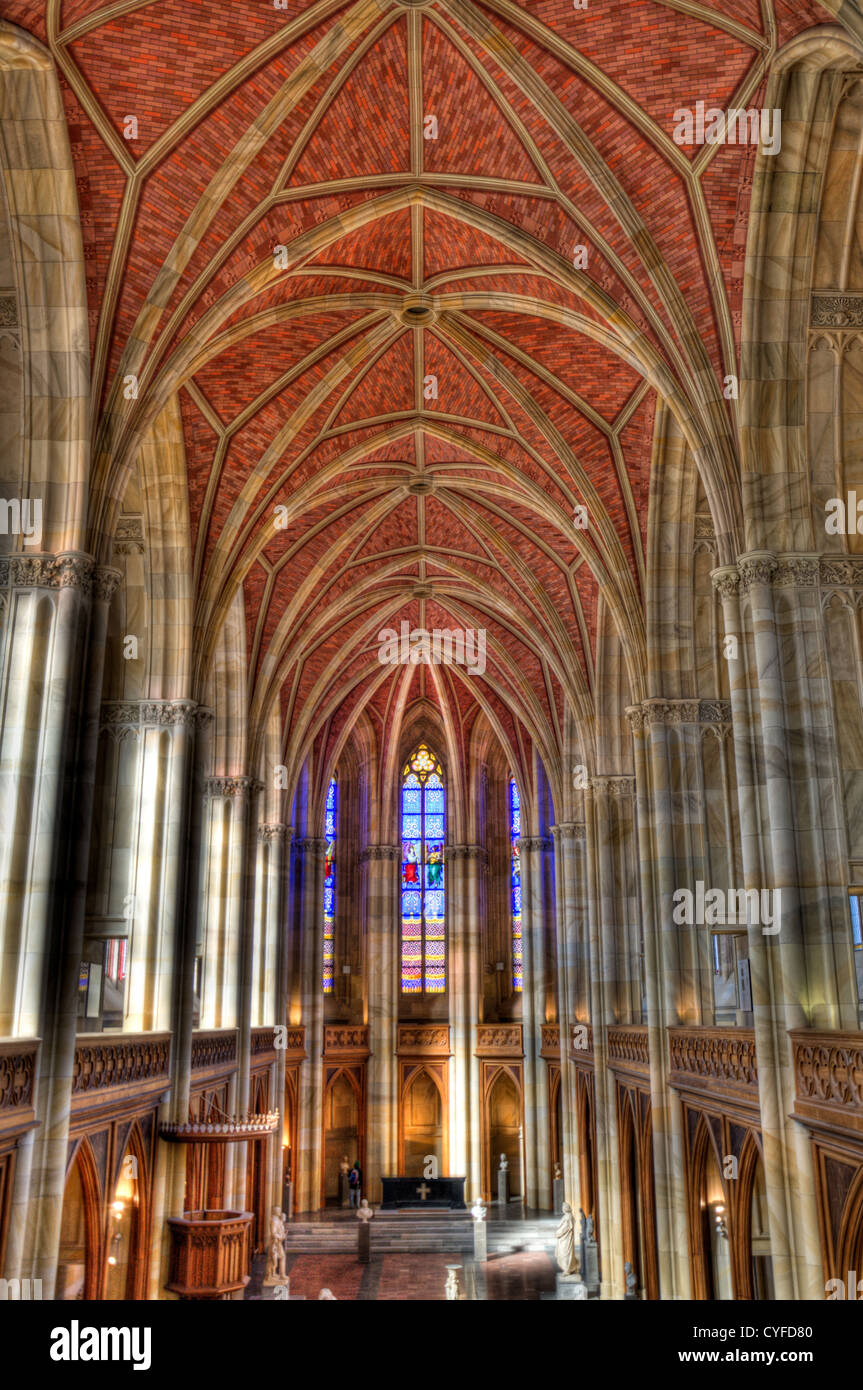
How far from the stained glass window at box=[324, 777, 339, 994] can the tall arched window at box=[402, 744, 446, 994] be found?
2429 mm

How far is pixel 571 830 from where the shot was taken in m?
31.6

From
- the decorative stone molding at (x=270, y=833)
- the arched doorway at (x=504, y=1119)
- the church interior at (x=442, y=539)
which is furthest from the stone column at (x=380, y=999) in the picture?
the decorative stone molding at (x=270, y=833)

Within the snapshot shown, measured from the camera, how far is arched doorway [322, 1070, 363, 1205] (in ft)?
116

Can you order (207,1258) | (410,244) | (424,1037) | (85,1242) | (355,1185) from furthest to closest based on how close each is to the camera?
1. (424,1037)
2. (355,1185)
3. (410,244)
4. (207,1258)
5. (85,1242)

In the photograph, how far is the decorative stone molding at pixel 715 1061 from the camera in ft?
46.4

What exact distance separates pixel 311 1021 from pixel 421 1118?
18.3ft

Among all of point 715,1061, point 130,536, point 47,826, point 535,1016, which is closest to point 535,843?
point 535,1016

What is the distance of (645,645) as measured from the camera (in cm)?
2047

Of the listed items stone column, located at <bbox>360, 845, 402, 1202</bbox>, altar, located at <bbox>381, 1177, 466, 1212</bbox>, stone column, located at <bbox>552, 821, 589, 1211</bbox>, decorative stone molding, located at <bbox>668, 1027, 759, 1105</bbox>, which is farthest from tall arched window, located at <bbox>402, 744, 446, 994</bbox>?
decorative stone molding, located at <bbox>668, 1027, 759, 1105</bbox>

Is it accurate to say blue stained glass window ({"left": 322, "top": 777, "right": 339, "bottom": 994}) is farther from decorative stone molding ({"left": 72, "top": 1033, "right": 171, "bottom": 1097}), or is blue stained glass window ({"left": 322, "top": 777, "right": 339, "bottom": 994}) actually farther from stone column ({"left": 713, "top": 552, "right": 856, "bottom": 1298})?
stone column ({"left": 713, "top": 552, "right": 856, "bottom": 1298})

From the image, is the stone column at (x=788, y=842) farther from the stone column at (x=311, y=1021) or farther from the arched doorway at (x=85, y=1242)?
the stone column at (x=311, y=1021)

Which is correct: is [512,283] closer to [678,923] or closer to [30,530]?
[30,530]

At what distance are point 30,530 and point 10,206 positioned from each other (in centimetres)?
402

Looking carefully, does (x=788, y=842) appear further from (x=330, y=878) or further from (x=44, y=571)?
(x=330, y=878)
